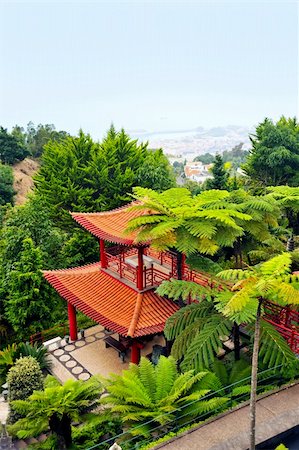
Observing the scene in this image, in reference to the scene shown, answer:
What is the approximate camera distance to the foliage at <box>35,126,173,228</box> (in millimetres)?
23078

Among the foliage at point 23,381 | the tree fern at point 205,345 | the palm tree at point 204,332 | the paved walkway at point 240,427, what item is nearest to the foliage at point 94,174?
the foliage at point 23,381

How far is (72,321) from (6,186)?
19.4 m

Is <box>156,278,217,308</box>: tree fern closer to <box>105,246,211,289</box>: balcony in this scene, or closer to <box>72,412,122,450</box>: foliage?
<box>105,246,211,289</box>: balcony

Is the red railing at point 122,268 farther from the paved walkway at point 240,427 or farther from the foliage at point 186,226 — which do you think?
the paved walkway at point 240,427

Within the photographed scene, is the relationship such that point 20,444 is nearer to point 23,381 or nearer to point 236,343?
point 23,381

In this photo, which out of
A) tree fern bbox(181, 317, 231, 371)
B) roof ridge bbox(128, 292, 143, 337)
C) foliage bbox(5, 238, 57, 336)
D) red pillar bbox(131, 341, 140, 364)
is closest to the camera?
tree fern bbox(181, 317, 231, 371)

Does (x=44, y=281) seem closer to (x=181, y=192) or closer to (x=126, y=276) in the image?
(x=126, y=276)

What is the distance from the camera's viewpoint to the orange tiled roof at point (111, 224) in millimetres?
12078

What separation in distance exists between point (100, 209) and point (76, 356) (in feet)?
34.2

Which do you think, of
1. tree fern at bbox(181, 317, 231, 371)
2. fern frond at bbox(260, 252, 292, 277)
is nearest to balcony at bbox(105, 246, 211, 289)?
tree fern at bbox(181, 317, 231, 371)

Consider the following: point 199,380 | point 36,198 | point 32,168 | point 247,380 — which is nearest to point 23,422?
point 199,380

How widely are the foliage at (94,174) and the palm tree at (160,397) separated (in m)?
14.2

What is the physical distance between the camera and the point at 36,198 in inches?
701

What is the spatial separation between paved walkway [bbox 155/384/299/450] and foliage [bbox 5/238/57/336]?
27.4 feet
